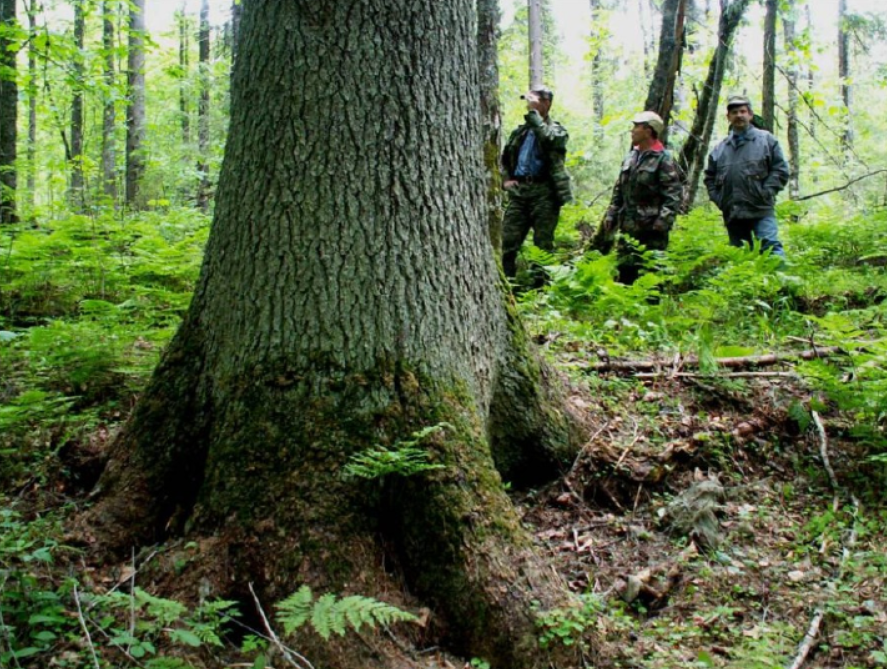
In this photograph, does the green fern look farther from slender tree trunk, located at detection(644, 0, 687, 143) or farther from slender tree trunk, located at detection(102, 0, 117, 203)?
slender tree trunk, located at detection(102, 0, 117, 203)

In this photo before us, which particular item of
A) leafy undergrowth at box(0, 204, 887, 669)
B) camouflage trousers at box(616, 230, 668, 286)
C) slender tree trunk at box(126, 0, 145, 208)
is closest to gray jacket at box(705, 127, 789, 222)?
camouflage trousers at box(616, 230, 668, 286)

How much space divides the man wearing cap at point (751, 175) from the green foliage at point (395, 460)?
22.1ft

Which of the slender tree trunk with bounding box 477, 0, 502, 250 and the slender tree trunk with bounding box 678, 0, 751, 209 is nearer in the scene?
the slender tree trunk with bounding box 477, 0, 502, 250

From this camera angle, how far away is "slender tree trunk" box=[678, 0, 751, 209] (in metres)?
10.2

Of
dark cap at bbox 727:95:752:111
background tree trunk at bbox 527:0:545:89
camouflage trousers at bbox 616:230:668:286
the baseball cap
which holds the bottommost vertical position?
camouflage trousers at bbox 616:230:668:286

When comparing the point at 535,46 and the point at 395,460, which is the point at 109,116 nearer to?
the point at 535,46

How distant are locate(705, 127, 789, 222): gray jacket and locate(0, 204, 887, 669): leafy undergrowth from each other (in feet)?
6.52

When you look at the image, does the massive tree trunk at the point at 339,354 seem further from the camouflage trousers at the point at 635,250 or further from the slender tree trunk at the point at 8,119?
the slender tree trunk at the point at 8,119

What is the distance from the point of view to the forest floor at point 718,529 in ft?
9.79

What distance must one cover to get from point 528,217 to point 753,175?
2.84m

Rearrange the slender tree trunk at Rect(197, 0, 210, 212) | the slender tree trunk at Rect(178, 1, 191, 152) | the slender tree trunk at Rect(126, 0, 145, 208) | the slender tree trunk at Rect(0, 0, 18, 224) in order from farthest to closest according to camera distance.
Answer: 1. the slender tree trunk at Rect(178, 1, 191, 152)
2. the slender tree trunk at Rect(197, 0, 210, 212)
3. the slender tree trunk at Rect(126, 0, 145, 208)
4. the slender tree trunk at Rect(0, 0, 18, 224)

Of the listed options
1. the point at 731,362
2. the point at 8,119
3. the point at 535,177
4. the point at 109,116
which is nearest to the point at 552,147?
the point at 535,177

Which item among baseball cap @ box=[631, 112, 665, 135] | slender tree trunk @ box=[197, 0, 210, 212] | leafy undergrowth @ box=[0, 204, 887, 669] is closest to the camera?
leafy undergrowth @ box=[0, 204, 887, 669]

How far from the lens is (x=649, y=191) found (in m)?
8.43
